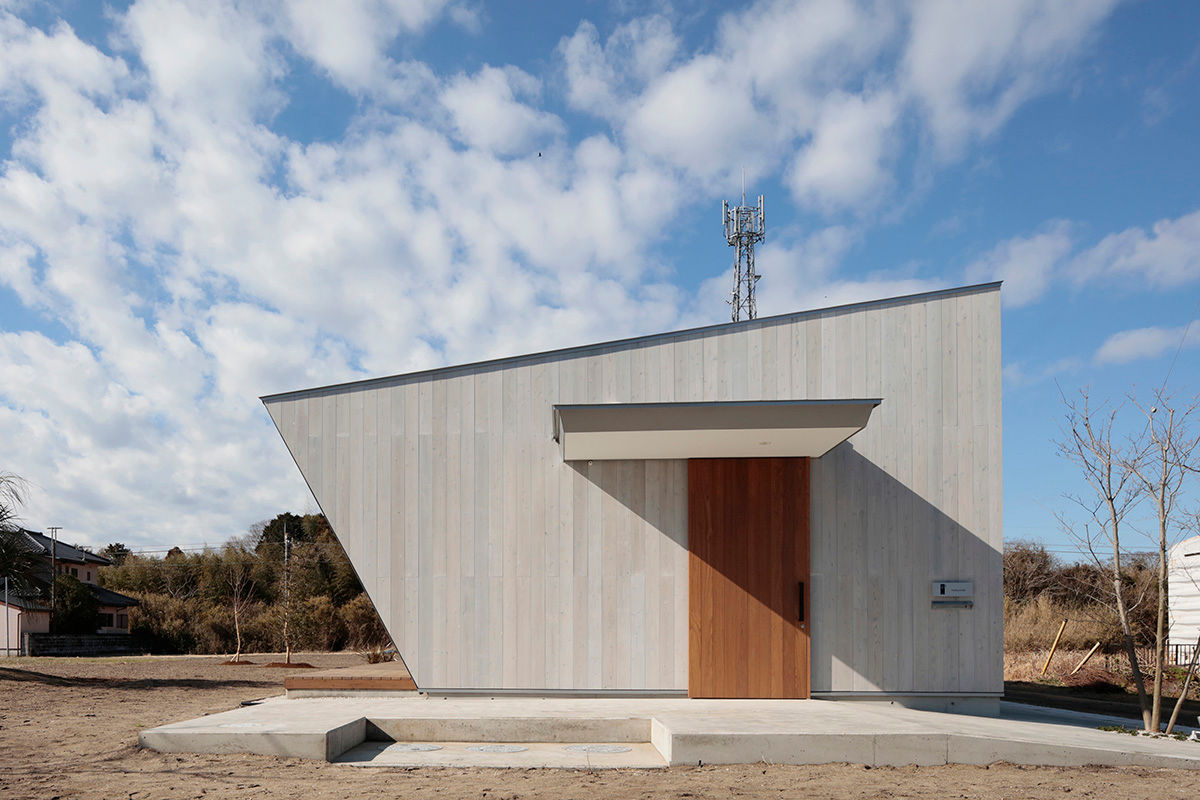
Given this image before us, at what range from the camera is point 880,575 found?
831cm

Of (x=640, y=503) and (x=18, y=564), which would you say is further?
(x=18, y=564)

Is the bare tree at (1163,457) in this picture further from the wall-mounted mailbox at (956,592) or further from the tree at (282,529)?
the tree at (282,529)

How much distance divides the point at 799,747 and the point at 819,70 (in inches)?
287

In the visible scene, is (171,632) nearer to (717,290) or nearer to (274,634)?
(274,634)

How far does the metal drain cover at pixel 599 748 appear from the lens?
21.6 feet

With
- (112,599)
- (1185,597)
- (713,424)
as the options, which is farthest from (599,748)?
(112,599)

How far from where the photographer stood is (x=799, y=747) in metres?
6.22

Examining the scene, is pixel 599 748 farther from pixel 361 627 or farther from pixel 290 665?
pixel 361 627

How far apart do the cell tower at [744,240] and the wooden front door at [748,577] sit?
8.96 metres

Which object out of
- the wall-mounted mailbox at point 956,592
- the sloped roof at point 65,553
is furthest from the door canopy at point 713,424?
the sloped roof at point 65,553

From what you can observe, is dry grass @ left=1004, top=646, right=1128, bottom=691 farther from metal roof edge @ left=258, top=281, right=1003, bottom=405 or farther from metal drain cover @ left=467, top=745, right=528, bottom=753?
metal drain cover @ left=467, top=745, right=528, bottom=753

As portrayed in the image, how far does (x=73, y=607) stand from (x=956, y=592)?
26.8 m

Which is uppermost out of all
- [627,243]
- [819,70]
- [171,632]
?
[819,70]

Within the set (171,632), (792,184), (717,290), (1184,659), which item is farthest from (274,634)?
(1184,659)
